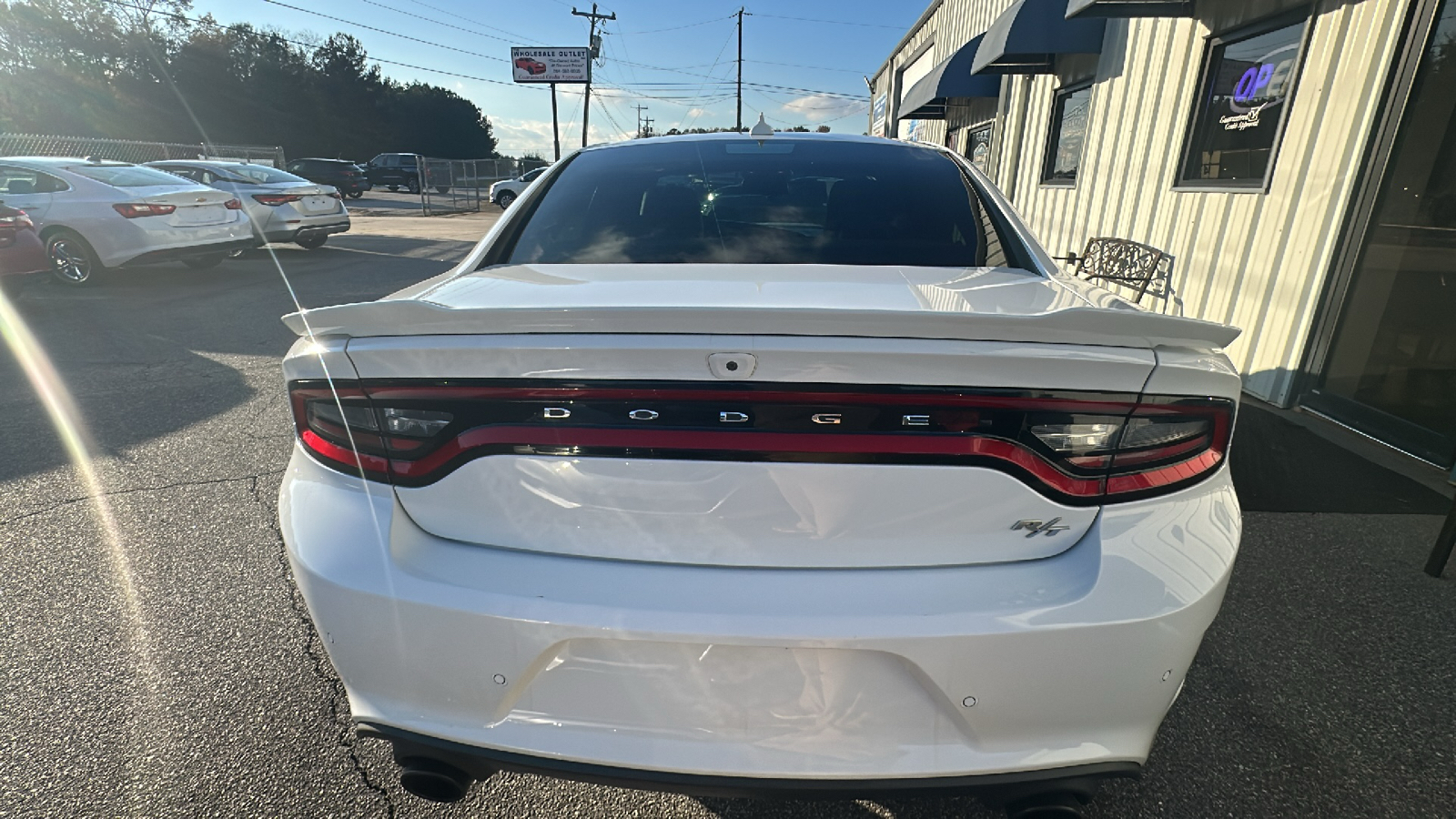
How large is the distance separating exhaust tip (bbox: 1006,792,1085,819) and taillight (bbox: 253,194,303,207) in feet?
41.0

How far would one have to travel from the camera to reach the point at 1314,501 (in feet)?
10.8

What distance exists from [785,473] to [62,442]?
15.3 feet

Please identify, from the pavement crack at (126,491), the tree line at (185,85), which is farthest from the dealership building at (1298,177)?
the tree line at (185,85)

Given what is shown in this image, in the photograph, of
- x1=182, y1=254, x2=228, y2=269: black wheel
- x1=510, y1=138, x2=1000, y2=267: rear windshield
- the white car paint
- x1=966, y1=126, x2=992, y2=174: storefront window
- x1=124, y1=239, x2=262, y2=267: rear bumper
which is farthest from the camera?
x1=966, y1=126, x2=992, y2=174: storefront window

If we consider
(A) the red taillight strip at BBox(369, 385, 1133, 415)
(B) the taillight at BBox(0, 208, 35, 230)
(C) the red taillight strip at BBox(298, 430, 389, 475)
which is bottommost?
(B) the taillight at BBox(0, 208, 35, 230)

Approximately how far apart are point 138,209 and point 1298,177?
1121cm

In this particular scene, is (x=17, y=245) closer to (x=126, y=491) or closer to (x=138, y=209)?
(x=138, y=209)

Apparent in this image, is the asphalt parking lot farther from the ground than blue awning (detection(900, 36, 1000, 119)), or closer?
closer

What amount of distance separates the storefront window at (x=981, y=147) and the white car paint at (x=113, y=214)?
36.4 ft

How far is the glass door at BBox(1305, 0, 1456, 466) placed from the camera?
147 inches

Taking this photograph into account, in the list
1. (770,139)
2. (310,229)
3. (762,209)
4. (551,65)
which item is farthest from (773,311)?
(551,65)

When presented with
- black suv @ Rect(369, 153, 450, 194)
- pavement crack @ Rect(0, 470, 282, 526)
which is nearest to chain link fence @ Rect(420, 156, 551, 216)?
black suv @ Rect(369, 153, 450, 194)

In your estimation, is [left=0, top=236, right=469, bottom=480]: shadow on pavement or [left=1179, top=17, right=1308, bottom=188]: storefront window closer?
[left=0, top=236, right=469, bottom=480]: shadow on pavement

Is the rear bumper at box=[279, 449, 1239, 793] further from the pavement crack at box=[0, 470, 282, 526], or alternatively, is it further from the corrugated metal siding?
the corrugated metal siding
